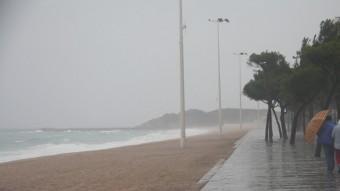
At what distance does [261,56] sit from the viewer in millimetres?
33875

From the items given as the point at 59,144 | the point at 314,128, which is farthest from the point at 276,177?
the point at 59,144

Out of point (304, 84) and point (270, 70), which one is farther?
point (270, 70)

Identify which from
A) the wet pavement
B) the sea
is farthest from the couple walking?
the sea

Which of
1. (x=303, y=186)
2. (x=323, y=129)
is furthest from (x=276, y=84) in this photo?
(x=303, y=186)

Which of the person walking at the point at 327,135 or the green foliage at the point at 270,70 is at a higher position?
the green foliage at the point at 270,70

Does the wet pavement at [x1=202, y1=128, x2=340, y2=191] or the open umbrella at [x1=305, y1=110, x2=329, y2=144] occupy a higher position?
the open umbrella at [x1=305, y1=110, x2=329, y2=144]

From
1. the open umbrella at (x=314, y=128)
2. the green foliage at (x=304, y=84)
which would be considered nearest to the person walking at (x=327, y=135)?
the open umbrella at (x=314, y=128)

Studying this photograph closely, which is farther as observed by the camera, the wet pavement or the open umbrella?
the open umbrella

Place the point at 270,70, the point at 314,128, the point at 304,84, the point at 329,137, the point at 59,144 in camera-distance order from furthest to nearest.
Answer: the point at 59,144 → the point at 270,70 → the point at 304,84 → the point at 314,128 → the point at 329,137

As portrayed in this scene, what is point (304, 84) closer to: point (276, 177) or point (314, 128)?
point (314, 128)

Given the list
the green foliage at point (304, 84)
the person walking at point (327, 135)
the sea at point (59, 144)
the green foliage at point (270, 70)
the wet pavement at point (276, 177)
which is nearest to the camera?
the wet pavement at point (276, 177)

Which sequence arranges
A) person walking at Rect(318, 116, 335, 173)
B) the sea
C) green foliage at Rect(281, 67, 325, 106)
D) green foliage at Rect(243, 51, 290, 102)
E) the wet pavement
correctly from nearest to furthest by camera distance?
the wet pavement → person walking at Rect(318, 116, 335, 173) → green foliage at Rect(281, 67, 325, 106) → green foliage at Rect(243, 51, 290, 102) → the sea

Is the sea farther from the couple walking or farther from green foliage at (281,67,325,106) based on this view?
the couple walking

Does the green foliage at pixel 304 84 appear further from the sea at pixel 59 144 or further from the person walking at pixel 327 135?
the sea at pixel 59 144
